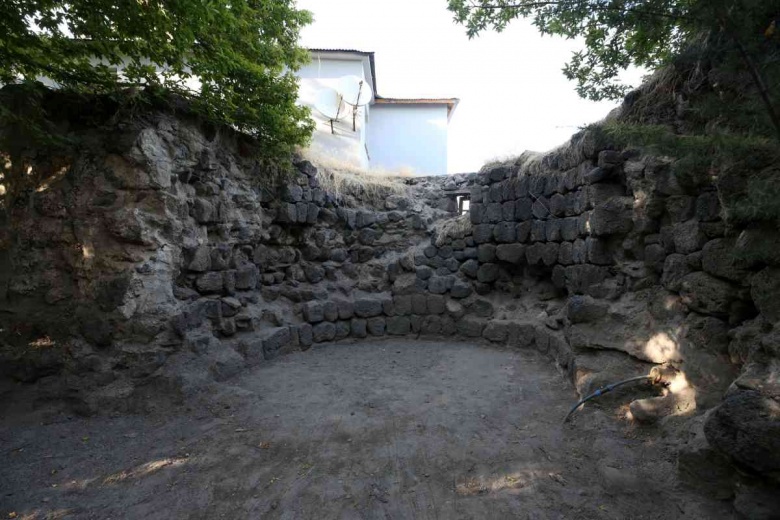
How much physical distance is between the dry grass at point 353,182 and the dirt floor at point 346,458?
12.3 feet

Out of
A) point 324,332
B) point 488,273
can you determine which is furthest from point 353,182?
point 488,273

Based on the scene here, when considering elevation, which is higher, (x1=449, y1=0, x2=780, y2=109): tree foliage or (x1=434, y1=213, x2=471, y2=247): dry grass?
(x1=449, y1=0, x2=780, y2=109): tree foliage

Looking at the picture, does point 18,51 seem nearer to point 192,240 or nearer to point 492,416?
point 192,240

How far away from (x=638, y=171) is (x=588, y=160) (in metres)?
0.91

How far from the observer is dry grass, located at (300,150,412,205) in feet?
23.8

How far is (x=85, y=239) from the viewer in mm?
4230

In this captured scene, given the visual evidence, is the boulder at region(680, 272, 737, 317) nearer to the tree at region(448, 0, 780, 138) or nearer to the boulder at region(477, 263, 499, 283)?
the tree at region(448, 0, 780, 138)

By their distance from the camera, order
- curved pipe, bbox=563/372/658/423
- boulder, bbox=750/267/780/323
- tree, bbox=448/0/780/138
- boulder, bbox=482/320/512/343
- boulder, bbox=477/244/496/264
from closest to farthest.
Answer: tree, bbox=448/0/780/138
boulder, bbox=750/267/780/323
curved pipe, bbox=563/372/658/423
boulder, bbox=482/320/512/343
boulder, bbox=477/244/496/264

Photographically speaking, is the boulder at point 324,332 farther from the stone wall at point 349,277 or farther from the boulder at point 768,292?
the boulder at point 768,292

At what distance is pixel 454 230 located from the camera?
7.35 meters

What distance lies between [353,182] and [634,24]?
227 inches

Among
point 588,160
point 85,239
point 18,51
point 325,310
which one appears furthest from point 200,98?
point 588,160

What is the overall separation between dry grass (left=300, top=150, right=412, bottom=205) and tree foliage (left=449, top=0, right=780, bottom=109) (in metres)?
3.99

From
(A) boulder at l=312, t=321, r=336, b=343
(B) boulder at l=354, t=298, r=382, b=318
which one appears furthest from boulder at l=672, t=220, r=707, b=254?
(A) boulder at l=312, t=321, r=336, b=343
